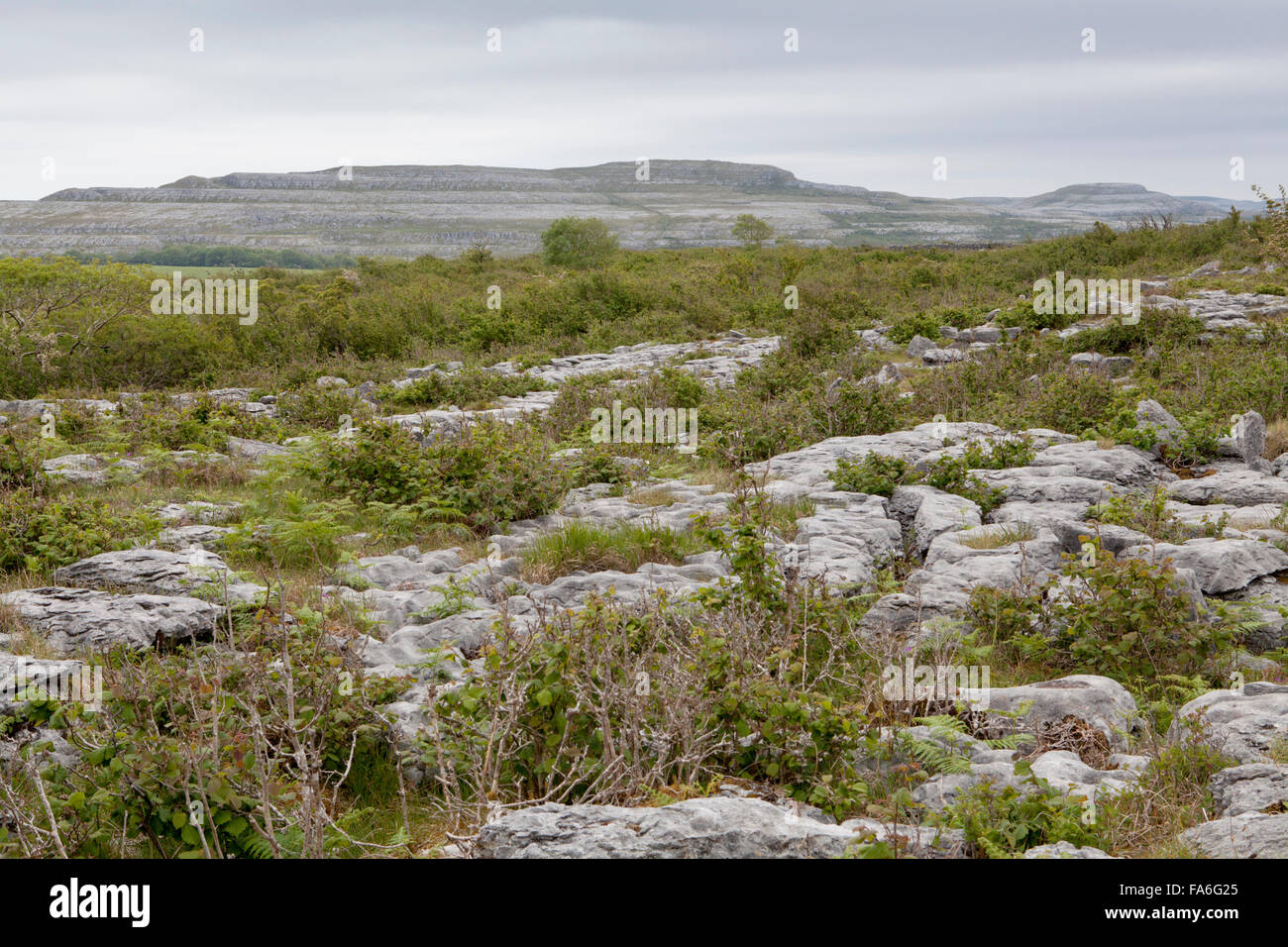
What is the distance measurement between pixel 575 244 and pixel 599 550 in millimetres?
44225

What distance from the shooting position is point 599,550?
777 centimetres

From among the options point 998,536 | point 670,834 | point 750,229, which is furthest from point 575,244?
point 670,834

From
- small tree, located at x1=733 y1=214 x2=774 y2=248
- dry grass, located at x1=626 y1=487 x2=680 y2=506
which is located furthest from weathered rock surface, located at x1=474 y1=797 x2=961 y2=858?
small tree, located at x1=733 y1=214 x2=774 y2=248

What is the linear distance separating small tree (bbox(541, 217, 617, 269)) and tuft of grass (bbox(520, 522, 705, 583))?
42.1 metres

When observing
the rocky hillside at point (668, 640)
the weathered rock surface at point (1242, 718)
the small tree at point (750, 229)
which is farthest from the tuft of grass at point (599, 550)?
the small tree at point (750, 229)

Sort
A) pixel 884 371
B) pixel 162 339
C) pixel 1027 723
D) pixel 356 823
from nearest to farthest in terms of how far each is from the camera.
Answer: pixel 356 823
pixel 1027 723
pixel 884 371
pixel 162 339

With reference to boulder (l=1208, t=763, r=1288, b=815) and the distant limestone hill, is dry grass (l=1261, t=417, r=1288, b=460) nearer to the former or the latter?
boulder (l=1208, t=763, r=1288, b=815)

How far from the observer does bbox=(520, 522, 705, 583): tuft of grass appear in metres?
7.62

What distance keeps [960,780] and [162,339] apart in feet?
71.7

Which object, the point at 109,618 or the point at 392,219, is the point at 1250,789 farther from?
the point at 392,219

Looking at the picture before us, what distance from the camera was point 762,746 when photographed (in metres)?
4.19

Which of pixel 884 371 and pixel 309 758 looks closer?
pixel 309 758
